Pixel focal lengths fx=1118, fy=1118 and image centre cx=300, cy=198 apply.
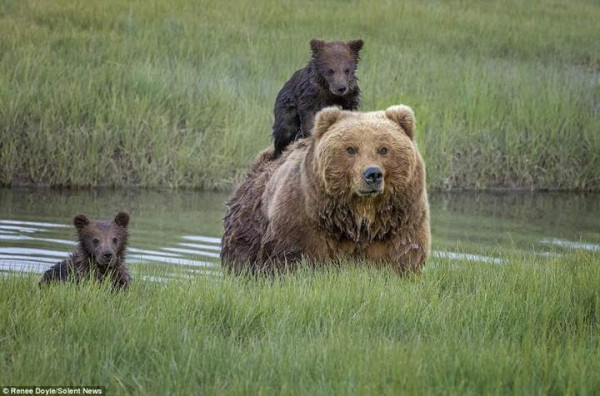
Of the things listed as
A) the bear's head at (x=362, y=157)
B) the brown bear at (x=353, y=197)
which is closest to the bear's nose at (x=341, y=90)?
the brown bear at (x=353, y=197)

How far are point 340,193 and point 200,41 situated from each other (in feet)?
35.7

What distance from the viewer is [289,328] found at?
17.8 feet

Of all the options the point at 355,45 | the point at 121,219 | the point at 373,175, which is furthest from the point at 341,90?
the point at 373,175

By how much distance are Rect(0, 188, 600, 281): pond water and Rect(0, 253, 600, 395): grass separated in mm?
2081

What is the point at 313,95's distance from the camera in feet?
27.4

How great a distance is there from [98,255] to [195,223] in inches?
176

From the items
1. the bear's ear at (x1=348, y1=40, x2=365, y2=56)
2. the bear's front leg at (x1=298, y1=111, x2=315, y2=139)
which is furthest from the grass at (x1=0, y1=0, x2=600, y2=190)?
the bear's front leg at (x1=298, y1=111, x2=315, y2=139)

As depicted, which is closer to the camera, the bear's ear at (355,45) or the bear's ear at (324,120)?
the bear's ear at (324,120)

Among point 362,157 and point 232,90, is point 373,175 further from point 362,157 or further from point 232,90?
point 232,90

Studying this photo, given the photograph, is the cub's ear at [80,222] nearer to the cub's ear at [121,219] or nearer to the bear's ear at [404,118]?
the cub's ear at [121,219]

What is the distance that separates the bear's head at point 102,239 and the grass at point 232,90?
5984mm

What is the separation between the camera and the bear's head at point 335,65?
8141 millimetres

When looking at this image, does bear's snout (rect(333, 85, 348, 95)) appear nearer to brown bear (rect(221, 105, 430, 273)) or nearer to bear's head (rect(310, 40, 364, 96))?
bear's head (rect(310, 40, 364, 96))

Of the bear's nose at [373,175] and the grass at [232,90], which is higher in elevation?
the bear's nose at [373,175]
